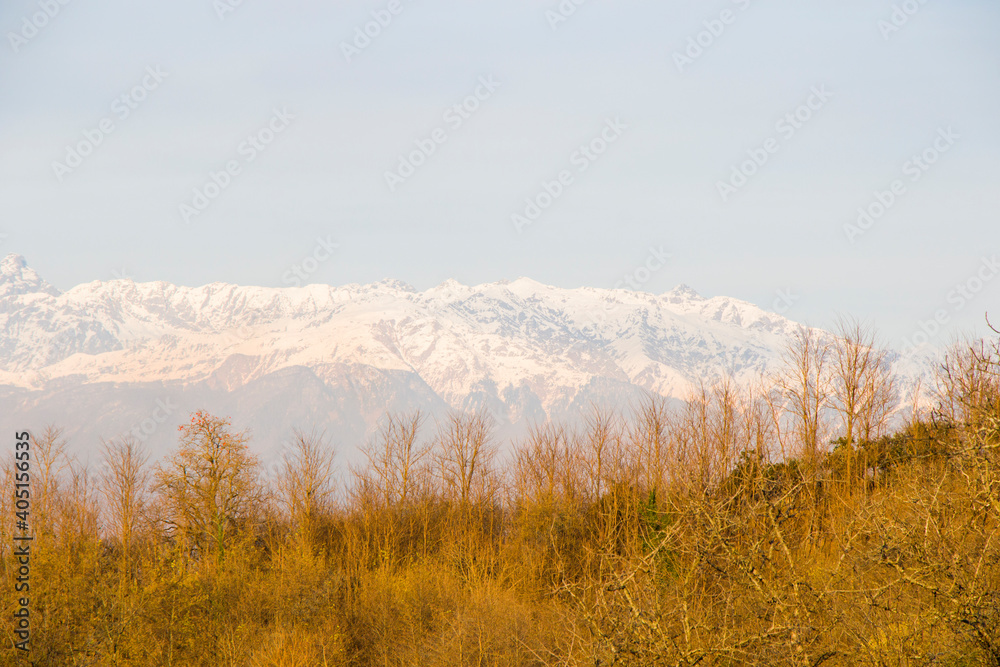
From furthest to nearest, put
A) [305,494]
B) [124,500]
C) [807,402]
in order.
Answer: [124,500]
[305,494]
[807,402]

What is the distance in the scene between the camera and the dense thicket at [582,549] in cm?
1216

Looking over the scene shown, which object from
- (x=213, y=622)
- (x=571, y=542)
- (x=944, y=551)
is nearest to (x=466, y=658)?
(x=213, y=622)

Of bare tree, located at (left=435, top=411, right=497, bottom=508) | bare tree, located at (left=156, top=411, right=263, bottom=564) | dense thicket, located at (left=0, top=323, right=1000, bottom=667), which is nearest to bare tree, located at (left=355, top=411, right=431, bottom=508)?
dense thicket, located at (left=0, top=323, right=1000, bottom=667)

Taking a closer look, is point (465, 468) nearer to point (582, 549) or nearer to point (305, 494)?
point (305, 494)

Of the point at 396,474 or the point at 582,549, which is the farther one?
the point at 396,474

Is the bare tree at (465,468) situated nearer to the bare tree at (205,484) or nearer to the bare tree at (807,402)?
the bare tree at (205,484)

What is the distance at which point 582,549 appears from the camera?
3803 cm

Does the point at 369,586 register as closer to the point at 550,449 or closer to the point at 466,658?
the point at 466,658

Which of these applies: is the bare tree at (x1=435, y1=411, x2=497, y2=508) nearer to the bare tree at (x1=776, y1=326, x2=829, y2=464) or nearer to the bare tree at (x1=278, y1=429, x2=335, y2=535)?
the bare tree at (x1=278, y1=429, x2=335, y2=535)

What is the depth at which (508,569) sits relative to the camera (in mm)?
38531

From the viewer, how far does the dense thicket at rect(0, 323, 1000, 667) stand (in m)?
12.2

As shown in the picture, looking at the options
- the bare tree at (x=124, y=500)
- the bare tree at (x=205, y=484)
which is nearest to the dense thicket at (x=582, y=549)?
the bare tree at (x=205, y=484)

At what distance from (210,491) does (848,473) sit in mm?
34040

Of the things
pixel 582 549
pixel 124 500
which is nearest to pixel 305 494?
pixel 124 500
